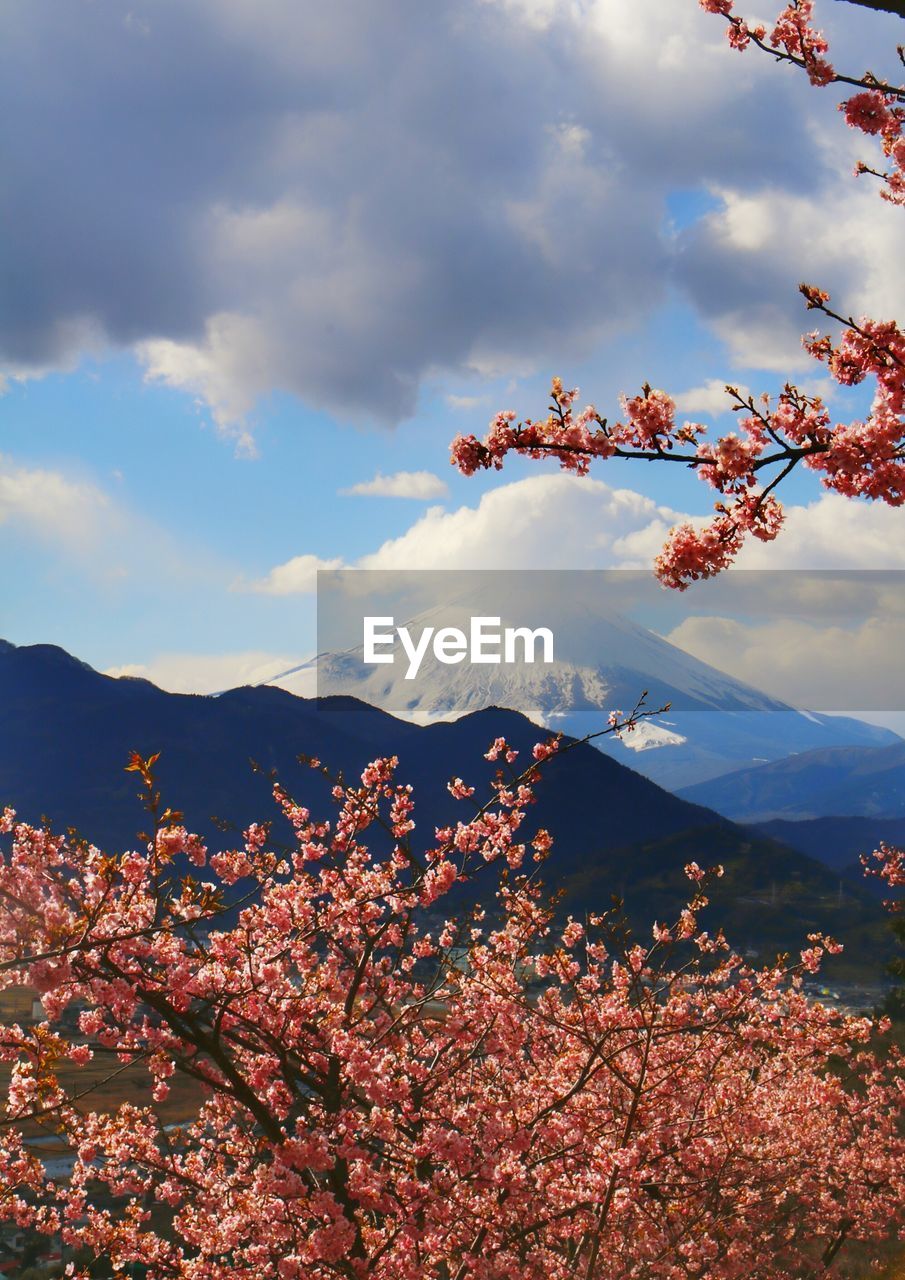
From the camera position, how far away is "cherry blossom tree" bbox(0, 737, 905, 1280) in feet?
16.8

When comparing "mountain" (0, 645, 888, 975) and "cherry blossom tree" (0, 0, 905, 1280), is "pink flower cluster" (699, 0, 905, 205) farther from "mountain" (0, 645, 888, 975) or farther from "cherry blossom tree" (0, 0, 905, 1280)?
"mountain" (0, 645, 888, 975)

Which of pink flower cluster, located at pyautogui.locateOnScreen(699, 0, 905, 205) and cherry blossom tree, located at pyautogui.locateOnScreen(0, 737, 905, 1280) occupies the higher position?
pink flower cluster, located at pyautogui.locateOnScreen(699, 0, 905, 205)

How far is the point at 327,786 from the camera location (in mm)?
151125

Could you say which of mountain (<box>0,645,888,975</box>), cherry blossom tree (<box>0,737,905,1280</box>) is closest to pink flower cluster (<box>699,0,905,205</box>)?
cherry blossom tree (<box>0,737,905,1280</box>)

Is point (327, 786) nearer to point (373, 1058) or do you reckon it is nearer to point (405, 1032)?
point (405, 1032)

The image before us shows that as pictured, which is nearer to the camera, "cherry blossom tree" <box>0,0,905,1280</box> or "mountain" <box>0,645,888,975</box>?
"cherry blossom tree" <box>0,0,905,1280</box>

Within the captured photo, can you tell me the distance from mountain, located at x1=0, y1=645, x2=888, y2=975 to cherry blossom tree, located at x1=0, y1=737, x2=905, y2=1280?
72465 millimetres

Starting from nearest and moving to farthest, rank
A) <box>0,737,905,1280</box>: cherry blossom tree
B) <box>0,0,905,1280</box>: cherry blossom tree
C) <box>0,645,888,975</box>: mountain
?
<box>0,0,905,1280</box>: cherry blossom tree < <box>0,737,905,1280</box>: cherry blossom tree < <box>0,645,888,975</box>: mountain

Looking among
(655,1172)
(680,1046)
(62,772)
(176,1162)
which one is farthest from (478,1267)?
(62,772)

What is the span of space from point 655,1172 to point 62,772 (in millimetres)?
156412

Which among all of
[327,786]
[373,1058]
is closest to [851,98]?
[373,1058]

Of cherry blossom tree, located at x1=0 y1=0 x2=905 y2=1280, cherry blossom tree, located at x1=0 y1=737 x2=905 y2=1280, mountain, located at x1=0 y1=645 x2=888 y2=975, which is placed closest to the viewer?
cherry blossom tree, located at x1=0 y1=0 x2=905 y2=1280

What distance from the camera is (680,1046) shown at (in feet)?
34.4

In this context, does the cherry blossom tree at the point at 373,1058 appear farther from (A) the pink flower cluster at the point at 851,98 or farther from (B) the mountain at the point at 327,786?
(B) the mountain at the point at 327,786
